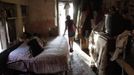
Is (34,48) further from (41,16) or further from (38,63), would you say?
(41,16)

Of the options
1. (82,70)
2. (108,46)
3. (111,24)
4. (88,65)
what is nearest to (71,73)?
(82,70)

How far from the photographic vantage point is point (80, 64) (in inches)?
163

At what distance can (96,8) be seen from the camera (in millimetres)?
5102

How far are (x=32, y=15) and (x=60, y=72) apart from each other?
273 centimetres

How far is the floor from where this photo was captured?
11.8 ft

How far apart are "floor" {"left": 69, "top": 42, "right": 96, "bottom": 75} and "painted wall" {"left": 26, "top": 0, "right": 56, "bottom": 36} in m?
1.25

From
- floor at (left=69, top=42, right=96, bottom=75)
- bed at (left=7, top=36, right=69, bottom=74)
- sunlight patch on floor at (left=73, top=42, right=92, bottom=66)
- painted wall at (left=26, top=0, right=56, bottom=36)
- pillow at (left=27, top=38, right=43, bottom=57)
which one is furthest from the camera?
painted wall at (left=26, top=0, right=56, bottom=36)

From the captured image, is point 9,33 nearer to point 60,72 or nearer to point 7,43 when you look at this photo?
point 7,43

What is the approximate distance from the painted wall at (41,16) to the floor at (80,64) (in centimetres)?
125

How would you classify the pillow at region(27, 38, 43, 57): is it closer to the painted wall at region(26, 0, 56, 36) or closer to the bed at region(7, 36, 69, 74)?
the bed at region(7, 36, 69, 74)

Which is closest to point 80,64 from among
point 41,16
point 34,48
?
point 34,48

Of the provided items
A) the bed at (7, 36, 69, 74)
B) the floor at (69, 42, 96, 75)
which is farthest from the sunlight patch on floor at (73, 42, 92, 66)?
the bed at (7, 36, 69, 74)

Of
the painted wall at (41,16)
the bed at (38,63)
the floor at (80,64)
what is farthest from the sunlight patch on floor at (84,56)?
the bed at (38,63)

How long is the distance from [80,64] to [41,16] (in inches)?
79.9
